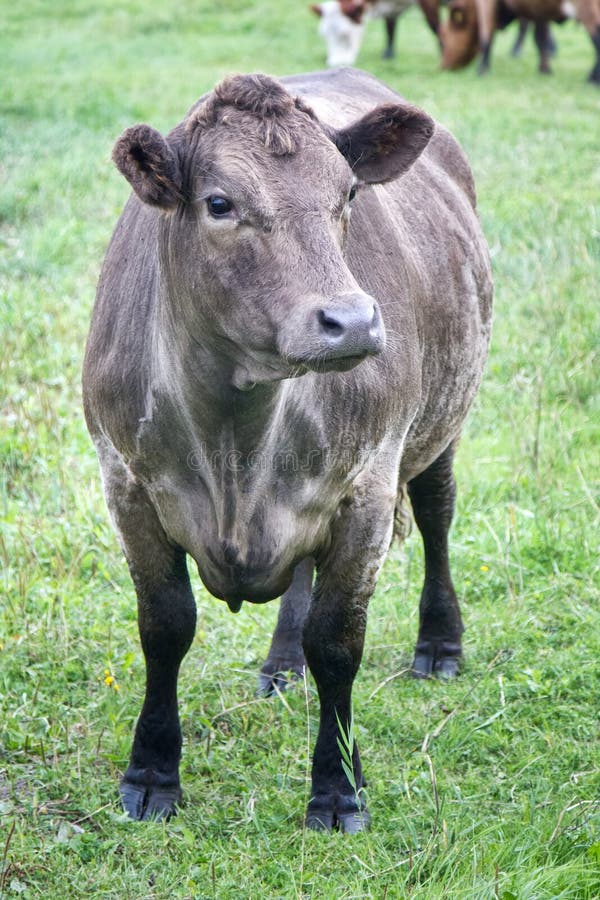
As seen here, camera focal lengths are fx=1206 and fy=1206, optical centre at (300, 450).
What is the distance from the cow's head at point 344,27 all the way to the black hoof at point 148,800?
17.0m

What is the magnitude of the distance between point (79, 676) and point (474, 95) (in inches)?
508

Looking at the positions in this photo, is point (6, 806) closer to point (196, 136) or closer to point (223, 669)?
point (223, 669)

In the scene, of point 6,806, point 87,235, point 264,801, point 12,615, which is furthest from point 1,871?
point 87,235

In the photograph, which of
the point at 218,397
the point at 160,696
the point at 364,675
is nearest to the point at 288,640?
the point at 364,675

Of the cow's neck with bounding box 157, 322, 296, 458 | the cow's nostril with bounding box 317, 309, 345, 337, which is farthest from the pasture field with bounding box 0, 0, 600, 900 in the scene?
the cow's nostril with bounding box 317, 309, 345, 337

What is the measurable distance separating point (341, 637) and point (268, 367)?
3.52ft

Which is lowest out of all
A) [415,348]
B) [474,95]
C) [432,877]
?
[474,95]

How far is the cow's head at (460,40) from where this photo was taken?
18.4 m

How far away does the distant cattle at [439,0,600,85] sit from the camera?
1800 centimetres

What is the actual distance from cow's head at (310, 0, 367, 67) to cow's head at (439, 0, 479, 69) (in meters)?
1.56

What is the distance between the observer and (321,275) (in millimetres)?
2699

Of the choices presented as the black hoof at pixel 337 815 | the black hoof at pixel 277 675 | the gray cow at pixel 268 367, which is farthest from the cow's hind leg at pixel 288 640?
the black hoof at pixel 337 815

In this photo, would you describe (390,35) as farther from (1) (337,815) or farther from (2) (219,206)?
(2) (219,206)

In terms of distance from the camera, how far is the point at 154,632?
3730 millimetres
